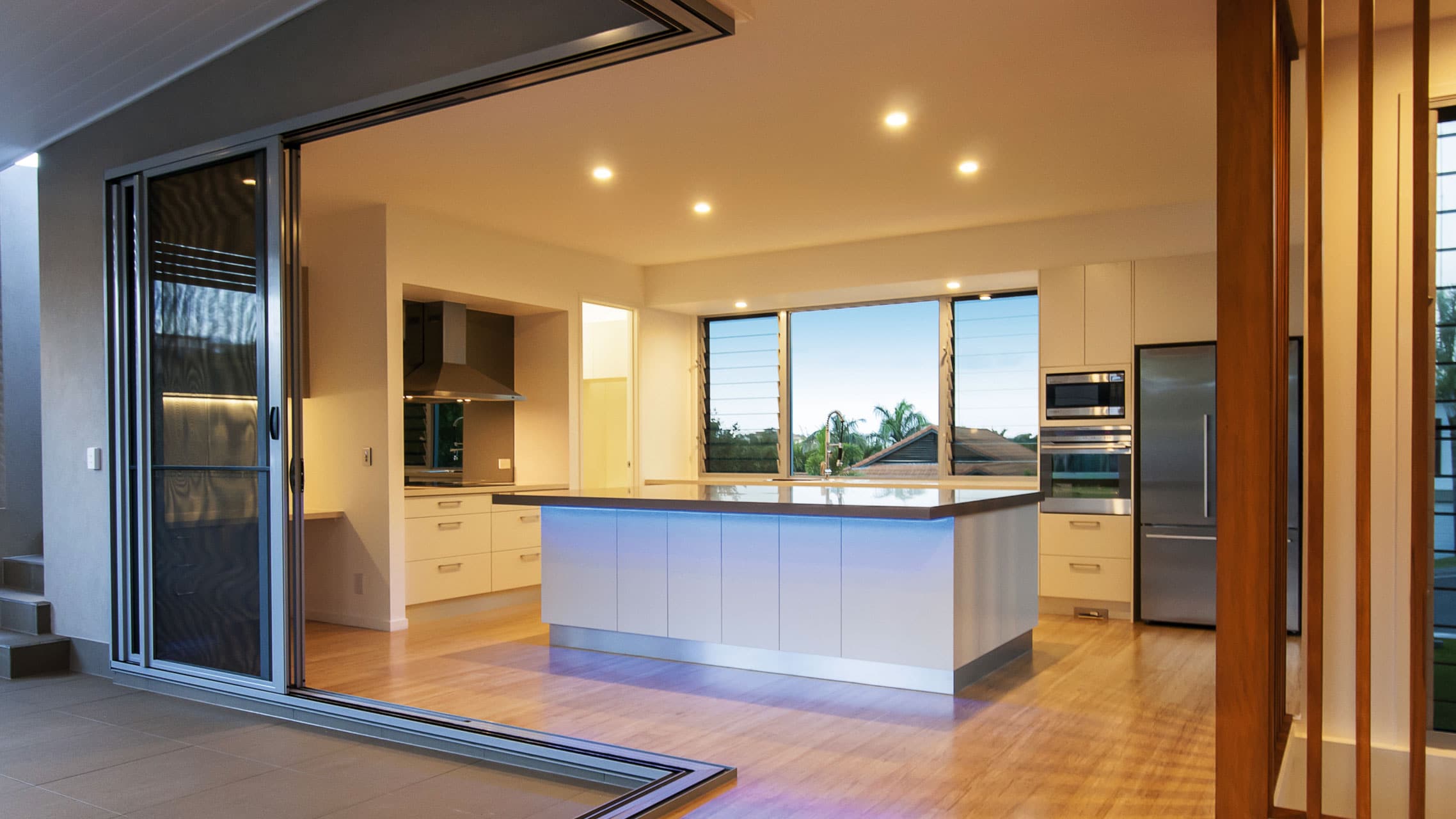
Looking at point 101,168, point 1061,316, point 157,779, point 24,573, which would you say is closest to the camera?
point 157,779

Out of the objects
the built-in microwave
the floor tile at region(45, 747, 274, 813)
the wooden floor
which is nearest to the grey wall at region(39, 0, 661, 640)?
the wooden floor

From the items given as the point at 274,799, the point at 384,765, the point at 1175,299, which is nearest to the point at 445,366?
the point at 384,765

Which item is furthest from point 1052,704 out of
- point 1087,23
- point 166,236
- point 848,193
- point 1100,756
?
point 166,236

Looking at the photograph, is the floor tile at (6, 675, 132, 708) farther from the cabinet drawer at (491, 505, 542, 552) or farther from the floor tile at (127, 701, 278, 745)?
the cabinet drawer at (491, 505, 542, 552)

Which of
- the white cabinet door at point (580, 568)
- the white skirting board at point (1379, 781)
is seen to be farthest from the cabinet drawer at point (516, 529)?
the white skirting board at point (1379, 781)

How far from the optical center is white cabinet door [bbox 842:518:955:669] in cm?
391

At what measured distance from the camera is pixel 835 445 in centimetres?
764

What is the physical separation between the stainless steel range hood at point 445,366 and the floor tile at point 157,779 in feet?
10.4

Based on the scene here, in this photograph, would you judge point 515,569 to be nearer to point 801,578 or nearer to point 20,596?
point 20,596

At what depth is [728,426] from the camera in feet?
26.6

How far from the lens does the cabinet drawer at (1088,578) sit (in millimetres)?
5789

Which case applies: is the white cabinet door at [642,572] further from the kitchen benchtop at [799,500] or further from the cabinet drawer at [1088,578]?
the cabinet drawer at [1088,578]

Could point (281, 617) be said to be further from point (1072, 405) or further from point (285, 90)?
point (1072, 405)

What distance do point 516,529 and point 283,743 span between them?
300 centimetres
